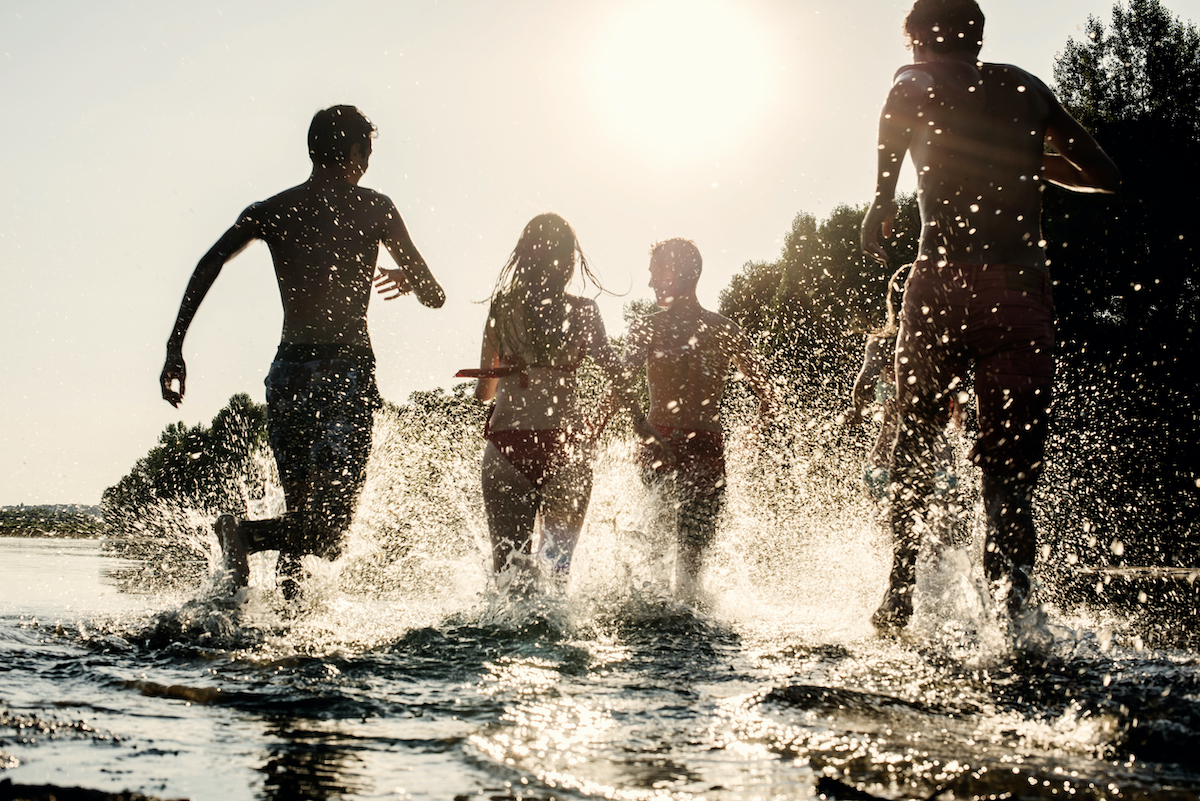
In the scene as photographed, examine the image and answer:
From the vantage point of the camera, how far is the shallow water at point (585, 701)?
5.32 feet

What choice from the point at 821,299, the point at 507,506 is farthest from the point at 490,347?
the point at 821,299

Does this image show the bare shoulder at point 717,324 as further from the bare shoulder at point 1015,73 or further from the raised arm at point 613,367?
the bare shoulder at point 1015,73

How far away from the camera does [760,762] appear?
1.73 metres

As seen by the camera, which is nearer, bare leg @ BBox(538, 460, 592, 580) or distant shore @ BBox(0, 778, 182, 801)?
distant shore @ BBox(0, 778, 182, 801)

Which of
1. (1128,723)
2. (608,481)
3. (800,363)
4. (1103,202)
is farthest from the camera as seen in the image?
(800,363)

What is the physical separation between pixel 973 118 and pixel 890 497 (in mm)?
1504

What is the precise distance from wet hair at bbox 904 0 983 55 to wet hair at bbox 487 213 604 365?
187 centimetres

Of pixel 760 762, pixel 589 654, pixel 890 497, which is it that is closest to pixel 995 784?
pixel 760 762

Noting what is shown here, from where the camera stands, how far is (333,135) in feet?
14.5

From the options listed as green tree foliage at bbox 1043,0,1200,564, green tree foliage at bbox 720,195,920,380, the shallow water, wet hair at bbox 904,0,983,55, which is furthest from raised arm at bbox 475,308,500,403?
green tree foliage at bbox 720,195,920,380

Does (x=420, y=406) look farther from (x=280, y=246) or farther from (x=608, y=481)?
(x=280, y=246)

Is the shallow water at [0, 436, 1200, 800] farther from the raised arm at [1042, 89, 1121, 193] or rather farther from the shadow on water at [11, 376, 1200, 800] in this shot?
the raised arm at [1042, 89, 1121, 193]

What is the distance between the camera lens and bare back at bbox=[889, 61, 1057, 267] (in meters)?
3.63

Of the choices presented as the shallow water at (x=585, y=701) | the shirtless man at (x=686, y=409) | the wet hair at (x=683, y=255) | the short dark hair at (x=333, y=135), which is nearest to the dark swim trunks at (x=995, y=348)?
the shallow water at (x=585, y=701)
